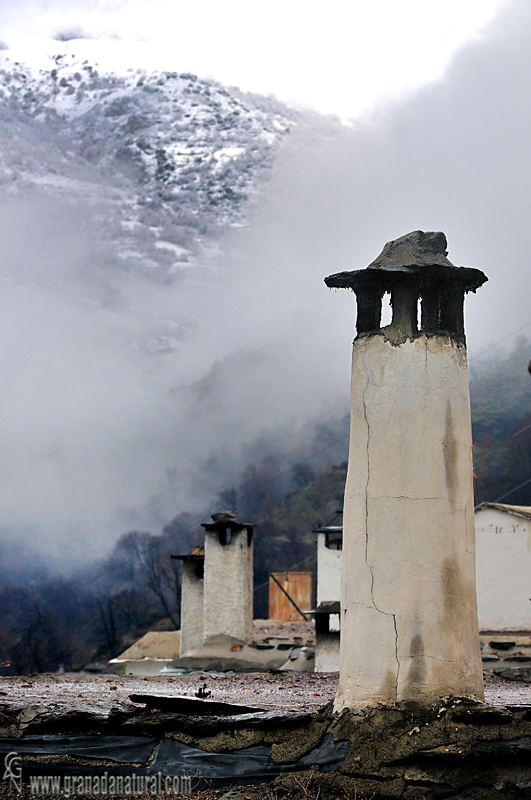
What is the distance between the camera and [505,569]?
2044 cm

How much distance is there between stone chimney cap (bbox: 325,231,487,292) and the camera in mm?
6156

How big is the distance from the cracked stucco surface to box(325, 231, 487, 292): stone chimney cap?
1.83ft

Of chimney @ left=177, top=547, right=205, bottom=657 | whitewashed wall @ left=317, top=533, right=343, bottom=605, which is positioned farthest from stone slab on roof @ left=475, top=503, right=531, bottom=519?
chimney @ left=177, top=547, right=205, bottom=657

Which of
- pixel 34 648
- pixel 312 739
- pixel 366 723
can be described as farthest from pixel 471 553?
pixel 34 648

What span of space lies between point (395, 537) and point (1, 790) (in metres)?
3.79

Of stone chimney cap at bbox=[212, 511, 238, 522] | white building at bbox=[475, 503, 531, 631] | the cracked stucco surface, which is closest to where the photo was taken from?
the cracked stucco surface

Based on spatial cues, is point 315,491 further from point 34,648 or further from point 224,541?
point 224,541

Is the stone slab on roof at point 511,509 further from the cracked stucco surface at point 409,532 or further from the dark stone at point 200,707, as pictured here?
the cracked stucco surface at point 409,532

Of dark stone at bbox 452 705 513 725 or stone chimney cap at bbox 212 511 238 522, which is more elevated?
stone chimney cap at bbox 212 511 238 522

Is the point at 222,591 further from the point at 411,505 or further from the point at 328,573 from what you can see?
the point at 411,505

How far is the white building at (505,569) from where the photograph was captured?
20172mm

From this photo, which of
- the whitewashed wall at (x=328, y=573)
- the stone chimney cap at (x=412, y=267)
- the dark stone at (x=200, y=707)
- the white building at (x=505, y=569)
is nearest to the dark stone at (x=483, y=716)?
the dark stone at (x=200, y=707)

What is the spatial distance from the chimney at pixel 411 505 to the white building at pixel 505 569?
15.1 metres

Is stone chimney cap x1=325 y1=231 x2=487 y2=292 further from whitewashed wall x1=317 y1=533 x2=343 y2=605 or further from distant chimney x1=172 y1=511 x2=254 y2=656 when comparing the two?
whitewashed wall x1=317 y1=533 x2=343 y2=605
